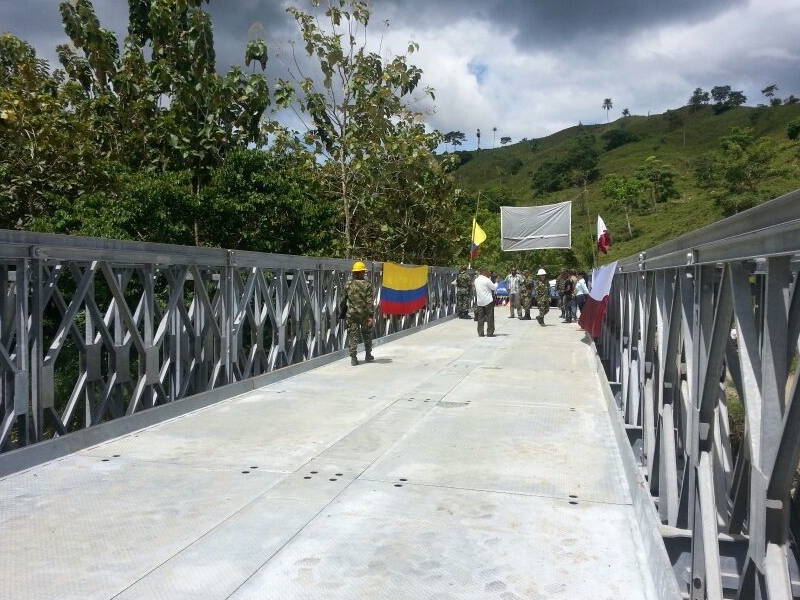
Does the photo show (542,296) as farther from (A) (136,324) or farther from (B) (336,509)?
(B) (336,509)

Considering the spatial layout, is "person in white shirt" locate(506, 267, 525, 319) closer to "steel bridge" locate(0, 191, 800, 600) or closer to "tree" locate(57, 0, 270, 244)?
"tree" locate(57, 0, 270, 244)

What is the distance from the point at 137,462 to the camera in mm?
5684

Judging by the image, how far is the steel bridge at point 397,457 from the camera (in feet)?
9.61

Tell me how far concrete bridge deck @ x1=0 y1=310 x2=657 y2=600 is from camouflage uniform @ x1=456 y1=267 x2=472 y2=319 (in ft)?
46.7

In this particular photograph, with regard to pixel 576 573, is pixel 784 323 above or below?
above

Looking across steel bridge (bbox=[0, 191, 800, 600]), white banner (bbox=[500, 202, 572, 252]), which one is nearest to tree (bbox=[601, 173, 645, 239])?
white banner (bbox=[500, 202, 572, 252])

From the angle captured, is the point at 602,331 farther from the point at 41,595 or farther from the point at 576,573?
the point at 41,595

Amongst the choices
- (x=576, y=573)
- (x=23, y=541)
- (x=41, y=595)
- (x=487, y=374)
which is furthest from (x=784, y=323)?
(x=487, y=374)

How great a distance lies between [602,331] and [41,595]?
10087 mm

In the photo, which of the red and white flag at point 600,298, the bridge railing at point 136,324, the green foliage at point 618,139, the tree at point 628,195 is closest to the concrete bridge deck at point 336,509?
the bridge railing at point 136,324

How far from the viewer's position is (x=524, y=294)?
74.2ft

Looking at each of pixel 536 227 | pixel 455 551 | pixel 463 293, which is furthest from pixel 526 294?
pixel 455 551

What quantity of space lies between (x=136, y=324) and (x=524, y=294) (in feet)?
55.6

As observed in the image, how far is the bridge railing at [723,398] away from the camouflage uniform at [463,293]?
16.1m
